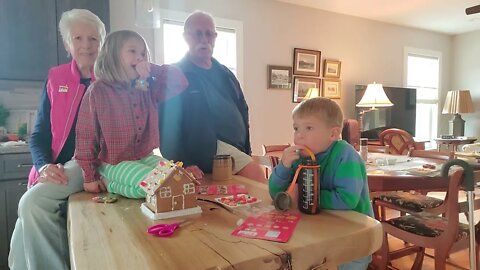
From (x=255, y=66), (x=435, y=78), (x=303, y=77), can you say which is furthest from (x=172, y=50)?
(x=435, y=78)

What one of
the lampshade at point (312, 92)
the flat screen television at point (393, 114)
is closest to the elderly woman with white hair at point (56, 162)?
the lampshade at point (312, 92)

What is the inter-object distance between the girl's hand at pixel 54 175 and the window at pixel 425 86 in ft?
19.5

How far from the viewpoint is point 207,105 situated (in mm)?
1637

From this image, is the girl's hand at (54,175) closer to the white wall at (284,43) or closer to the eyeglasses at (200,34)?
the eyeglasses at (200,34)

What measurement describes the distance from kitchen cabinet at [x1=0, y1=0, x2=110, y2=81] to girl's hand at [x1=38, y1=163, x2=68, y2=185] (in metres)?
1.80

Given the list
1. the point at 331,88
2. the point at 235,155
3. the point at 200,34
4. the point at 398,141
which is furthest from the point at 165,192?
the point at 331,88

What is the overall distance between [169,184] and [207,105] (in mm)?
858

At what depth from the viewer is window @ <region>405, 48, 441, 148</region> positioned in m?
5.80

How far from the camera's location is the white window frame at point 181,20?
11.3ft

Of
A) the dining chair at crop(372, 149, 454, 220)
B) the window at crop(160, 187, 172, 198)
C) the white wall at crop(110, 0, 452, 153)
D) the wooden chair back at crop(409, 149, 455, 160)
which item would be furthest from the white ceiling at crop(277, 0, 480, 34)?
the window at crop(160, 187, 172, 198)

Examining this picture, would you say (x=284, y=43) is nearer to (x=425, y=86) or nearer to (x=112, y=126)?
(x=425, y=86)

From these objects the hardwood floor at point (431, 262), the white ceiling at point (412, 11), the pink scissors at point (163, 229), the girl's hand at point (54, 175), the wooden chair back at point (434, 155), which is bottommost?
Answer: the hardwood floor at point (431, 262)

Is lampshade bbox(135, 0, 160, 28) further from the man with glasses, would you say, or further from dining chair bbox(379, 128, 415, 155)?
dining chair bbox(379, 128, 415, 155)

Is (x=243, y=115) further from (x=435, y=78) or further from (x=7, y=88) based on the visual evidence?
(x=435, y=78)
